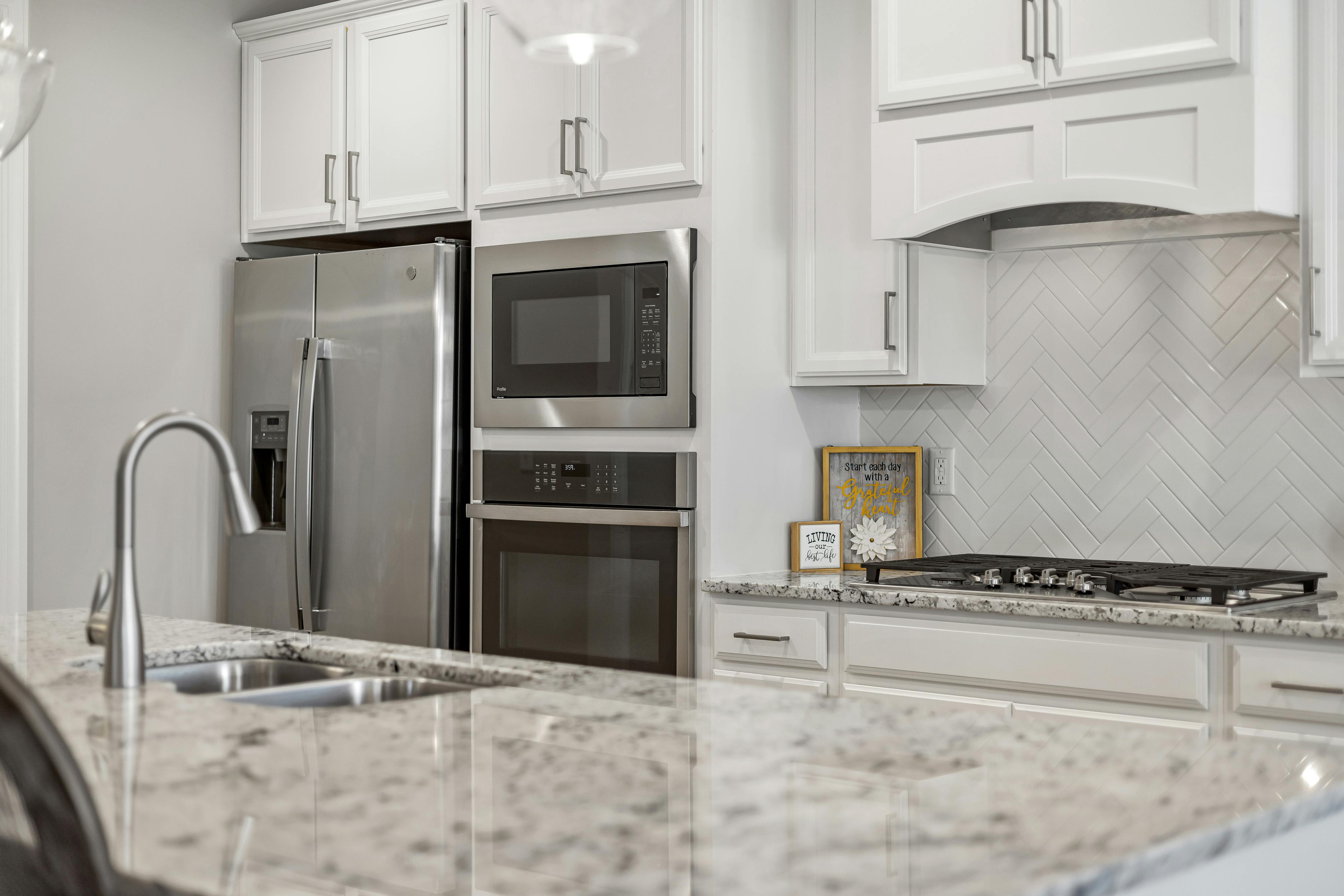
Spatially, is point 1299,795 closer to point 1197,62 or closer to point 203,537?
point 1197,62

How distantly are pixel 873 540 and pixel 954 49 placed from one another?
1259 mm

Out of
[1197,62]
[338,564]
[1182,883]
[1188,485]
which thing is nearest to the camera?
[1182,883]

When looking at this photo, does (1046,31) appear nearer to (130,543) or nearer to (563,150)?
(563,150)

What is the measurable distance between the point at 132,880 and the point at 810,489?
2.77 m

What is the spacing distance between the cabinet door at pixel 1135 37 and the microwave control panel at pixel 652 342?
1.03 meters

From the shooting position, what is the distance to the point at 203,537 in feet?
13.5

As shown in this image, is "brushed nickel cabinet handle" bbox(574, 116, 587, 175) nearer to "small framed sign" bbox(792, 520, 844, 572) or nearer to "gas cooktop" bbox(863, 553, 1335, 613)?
"small framed sign" bbox(792, 520, 844, 572)

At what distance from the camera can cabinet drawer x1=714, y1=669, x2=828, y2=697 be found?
3031mm

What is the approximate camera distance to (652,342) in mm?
3271

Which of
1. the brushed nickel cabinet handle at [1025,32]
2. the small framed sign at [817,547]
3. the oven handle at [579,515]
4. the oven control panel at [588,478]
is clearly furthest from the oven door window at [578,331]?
the brushed nickel cabinet handle at [1025,32]

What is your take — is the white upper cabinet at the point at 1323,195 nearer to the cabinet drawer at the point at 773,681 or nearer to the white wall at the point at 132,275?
the cabinet drawer at the point at 773,681

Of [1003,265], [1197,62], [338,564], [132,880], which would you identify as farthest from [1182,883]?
[338,564]

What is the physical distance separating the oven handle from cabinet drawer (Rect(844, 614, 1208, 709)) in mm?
495

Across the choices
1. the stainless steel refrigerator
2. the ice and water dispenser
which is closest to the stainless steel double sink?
the stainless steel refrigerator
